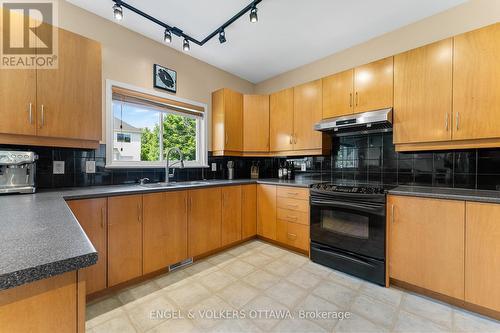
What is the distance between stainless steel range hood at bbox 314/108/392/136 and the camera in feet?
6.83

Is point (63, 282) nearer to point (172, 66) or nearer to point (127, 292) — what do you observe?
point (127, 292)

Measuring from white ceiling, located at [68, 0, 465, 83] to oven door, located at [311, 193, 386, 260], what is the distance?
5.96 ft

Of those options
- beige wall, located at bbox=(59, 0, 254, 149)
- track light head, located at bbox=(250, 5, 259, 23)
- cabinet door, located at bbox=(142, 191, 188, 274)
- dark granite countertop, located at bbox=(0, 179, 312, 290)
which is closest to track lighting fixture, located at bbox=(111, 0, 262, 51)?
track light head, located at bbox=(250, 5, 259, 23)

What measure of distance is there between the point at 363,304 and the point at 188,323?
1332 millimetres

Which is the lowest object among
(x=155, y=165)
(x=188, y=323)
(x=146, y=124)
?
(x=188, y=323)

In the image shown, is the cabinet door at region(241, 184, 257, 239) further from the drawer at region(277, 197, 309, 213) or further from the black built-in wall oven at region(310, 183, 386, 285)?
the black built-in wall oven at region(310, 183, 386, 285)

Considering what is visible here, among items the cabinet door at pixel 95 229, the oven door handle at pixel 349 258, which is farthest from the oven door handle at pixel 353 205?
the cabinet door at pixel 95 229

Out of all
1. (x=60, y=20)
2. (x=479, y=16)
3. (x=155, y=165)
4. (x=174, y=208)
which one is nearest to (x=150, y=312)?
(x=174, y=208)

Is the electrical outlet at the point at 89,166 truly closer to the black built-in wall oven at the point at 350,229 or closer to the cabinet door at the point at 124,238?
the cabinet door at the point at 124,238

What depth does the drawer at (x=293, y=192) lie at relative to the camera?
247 cm

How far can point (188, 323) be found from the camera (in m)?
1.46

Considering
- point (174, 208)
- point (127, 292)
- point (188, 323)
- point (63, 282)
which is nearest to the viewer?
point (63, 282)

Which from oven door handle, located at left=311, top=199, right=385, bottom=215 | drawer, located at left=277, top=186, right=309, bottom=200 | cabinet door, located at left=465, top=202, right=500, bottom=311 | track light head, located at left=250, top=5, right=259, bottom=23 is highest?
track light head, located at left=250, top=5, right=259, bottom=23

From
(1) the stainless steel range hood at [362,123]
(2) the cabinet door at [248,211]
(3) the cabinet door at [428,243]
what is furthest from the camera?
(2) the cabinet door at [248,211]
